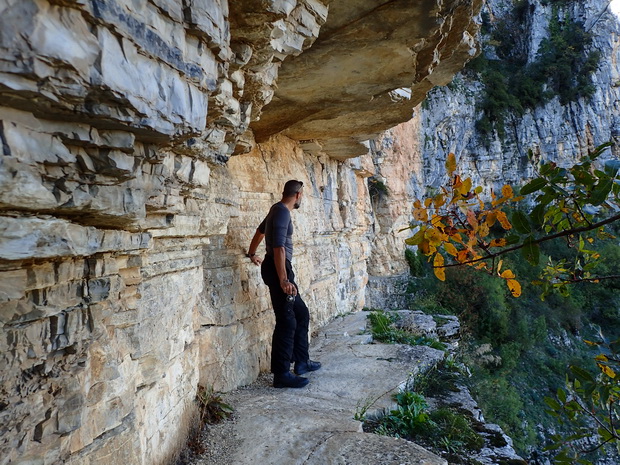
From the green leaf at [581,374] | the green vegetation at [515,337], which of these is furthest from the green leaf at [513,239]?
the green vegetation at [515,337]

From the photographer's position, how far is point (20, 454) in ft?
4.16

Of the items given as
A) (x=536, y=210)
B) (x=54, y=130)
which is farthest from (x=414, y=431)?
(x=54, y=130)

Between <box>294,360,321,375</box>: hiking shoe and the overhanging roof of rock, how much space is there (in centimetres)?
214

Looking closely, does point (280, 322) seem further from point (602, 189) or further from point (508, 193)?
point (602, 189)

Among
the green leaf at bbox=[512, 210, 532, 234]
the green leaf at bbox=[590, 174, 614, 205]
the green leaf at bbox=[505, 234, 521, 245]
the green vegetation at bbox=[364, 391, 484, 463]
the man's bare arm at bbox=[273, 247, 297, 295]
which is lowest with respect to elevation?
the green vegetation at bbox=[364, 391, 484, 463]

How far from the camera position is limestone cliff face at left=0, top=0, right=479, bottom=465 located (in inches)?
42.1

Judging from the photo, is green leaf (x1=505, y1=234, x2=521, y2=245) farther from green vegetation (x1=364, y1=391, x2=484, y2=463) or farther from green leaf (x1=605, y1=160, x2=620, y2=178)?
green vegetation (x1=364, y1=391, x2=484, y2=463)

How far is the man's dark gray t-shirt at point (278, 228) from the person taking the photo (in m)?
3.30

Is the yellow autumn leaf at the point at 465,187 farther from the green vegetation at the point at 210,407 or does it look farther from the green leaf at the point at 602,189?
the green vegetation at the point at 210,407

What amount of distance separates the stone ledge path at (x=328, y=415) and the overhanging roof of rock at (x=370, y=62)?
7.52 feet

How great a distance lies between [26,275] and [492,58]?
26179mm

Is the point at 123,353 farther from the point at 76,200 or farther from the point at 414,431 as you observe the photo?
the point at 414,431

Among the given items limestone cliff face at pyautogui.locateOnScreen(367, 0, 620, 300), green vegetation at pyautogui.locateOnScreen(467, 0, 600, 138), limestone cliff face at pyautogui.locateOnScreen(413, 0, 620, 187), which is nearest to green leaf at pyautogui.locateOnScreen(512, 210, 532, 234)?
limestone cliff face at pyautogui.locateOnScreen(367, 0, 620, 300)

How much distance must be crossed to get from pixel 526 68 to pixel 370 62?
938 inches
